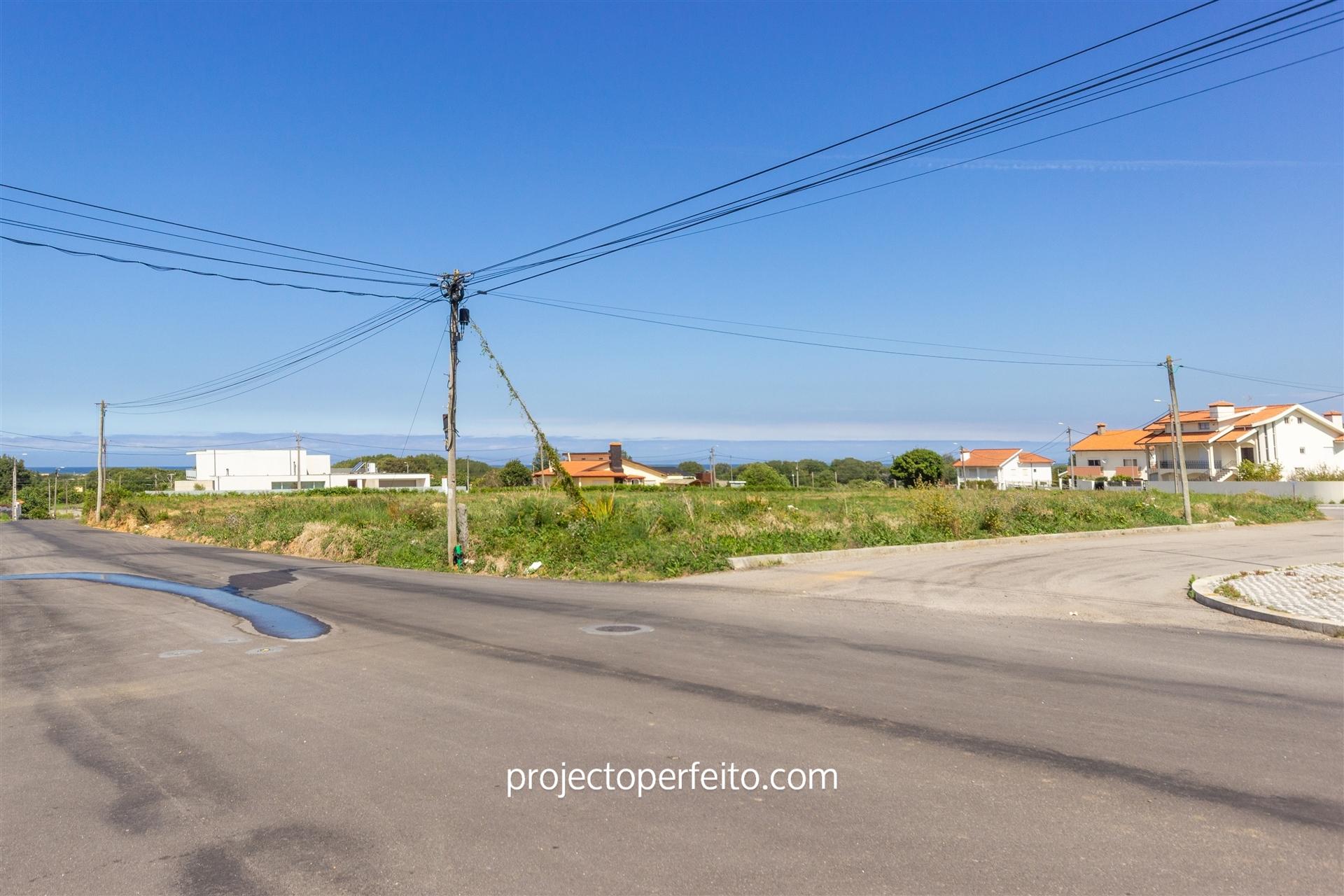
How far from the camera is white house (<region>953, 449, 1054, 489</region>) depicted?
11019cm

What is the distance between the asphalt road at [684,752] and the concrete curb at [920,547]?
222 inches

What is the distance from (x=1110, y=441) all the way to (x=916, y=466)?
879 inches

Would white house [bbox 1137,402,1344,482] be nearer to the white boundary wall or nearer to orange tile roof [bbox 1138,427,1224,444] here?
orange tile roof [bbox 1138,427,1224,444]

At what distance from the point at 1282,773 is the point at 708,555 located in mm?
13204

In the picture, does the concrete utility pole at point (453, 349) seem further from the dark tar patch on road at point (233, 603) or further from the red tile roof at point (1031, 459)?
the red tile roof at point (1031, 459)

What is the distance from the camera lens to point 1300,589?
13.6m

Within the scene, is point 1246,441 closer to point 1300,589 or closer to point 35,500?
point 1300,589

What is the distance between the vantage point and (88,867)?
4.30 m

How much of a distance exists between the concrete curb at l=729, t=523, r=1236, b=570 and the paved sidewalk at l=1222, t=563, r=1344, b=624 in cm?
709

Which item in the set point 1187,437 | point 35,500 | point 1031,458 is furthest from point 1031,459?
point 35,500

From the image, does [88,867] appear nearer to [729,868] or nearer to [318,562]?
[729,868]

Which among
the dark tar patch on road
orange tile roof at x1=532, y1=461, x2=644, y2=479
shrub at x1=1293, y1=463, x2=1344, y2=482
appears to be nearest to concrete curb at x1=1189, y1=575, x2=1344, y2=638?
the dark tar patch on road

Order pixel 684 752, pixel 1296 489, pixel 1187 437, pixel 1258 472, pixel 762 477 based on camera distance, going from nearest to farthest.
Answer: pixel 684 752 < pixel 1296 489 < pixel 1258 472 < pixel 1187 437 < pixel 762 477

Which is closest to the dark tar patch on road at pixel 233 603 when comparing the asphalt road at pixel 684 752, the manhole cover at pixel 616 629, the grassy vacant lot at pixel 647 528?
the asphalt road at pixel 684 752
